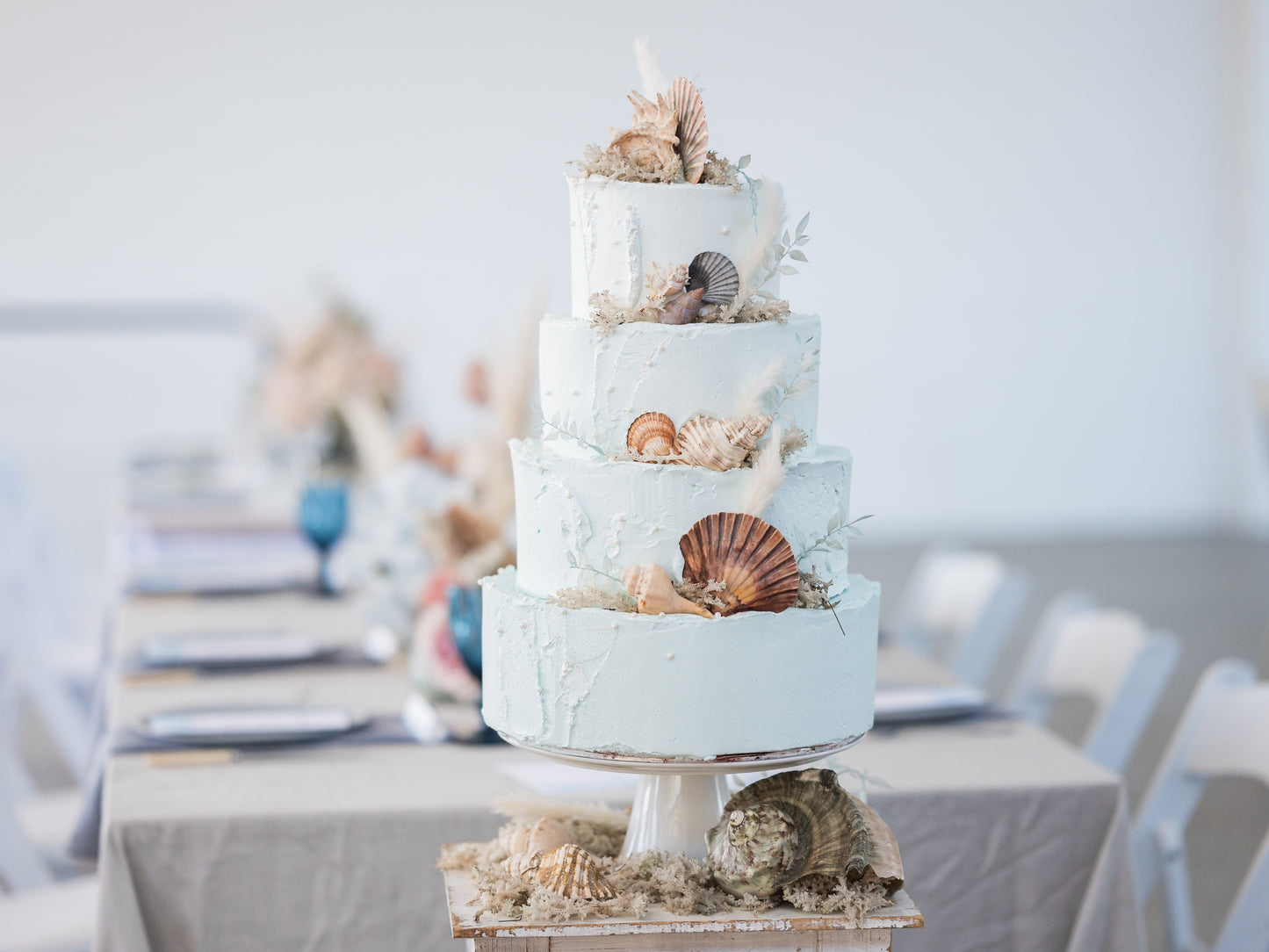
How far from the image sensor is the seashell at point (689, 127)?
1.25 m

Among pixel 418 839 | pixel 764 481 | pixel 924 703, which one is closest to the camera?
pixel 764 481

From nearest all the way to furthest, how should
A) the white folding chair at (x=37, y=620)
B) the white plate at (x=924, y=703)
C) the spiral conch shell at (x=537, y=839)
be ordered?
the spiral conch shell at (x=537, y=839)
the white plate at (x=924, y=703)
the white folding chair at (x=37, y=620)

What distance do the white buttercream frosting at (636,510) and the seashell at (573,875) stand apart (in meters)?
0.23

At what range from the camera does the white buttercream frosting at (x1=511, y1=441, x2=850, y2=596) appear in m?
1.24

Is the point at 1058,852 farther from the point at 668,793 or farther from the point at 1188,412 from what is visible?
the point at 1188,412

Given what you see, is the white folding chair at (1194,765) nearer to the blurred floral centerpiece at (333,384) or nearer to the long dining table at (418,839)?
the long dining table at (418,839)

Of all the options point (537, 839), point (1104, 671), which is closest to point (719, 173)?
point (537, 839)

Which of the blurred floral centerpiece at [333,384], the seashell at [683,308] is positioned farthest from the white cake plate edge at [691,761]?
the blurred floral centerpiece at [333,384]

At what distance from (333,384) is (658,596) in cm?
246

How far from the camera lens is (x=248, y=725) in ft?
6.15

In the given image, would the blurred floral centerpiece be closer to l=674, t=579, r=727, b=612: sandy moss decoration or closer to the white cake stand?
the white cake stand

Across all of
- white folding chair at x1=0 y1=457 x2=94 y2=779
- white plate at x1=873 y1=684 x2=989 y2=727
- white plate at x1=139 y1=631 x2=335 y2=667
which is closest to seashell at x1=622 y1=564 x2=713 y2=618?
white plate at x1=873 y1=684 x2=989 y2=727

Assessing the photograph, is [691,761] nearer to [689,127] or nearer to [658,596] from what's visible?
[658,596]

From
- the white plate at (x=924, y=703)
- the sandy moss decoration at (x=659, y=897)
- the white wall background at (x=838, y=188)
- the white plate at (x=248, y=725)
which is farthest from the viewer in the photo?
the white wall background at (x=838, y=188)
